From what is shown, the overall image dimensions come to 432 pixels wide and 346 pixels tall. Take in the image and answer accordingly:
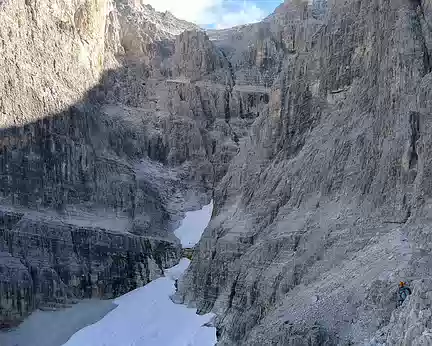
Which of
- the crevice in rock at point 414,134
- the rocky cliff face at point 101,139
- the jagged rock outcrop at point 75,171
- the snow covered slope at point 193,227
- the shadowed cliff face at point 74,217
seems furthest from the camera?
the snow covered slope at point 193,227

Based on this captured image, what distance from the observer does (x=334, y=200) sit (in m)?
26.9

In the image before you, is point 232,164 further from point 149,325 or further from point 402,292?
point 402,292

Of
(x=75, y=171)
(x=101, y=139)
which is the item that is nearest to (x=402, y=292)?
(x=75, y=171)

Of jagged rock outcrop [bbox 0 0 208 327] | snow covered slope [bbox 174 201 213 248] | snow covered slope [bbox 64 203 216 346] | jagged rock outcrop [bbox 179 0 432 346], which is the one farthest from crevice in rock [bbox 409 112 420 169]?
snow covered slope [bbox 174 201 213 248]

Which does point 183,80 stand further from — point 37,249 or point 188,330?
point 188,330

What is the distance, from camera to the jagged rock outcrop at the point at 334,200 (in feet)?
69.6

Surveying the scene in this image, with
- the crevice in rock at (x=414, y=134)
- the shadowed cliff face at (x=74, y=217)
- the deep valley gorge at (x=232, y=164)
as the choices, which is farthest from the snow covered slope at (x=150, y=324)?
the crevice in rock at (x=414, y=134)

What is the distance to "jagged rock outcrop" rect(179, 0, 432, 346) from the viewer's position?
21.2m

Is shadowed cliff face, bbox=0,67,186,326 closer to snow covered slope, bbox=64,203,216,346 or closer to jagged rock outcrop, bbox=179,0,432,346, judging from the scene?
snow covered slope, bbox=64,203,216,346

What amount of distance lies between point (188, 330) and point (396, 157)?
1422 cm

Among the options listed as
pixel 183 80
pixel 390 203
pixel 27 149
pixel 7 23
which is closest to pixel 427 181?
pixel 390 203

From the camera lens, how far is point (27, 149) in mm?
41625

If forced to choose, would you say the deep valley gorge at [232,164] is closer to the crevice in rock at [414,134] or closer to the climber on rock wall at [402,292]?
the crevice in rock at [414,134]

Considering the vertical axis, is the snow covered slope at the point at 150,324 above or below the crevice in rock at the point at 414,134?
below
